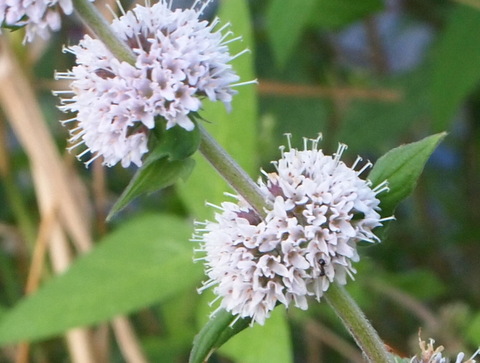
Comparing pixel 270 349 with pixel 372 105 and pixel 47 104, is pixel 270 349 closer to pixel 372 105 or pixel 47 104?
pixel 372 105

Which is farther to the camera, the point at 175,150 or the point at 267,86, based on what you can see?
the point at 267,86

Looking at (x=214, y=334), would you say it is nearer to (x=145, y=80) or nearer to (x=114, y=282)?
(x=145, y=80)

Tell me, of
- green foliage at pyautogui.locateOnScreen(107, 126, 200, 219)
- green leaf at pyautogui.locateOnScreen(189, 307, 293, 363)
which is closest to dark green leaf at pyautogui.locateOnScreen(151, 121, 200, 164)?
green foliage at pyautogui.locateOnScreen(107, 126, 200, 219)

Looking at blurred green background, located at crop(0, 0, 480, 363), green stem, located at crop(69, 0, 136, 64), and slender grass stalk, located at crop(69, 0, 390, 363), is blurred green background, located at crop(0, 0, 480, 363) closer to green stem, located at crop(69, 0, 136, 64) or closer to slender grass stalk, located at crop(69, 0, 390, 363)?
slender grass stalk, located at crop(69, 0, 390, 363)

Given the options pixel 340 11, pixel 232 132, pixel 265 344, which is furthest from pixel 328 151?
pixel 265 344

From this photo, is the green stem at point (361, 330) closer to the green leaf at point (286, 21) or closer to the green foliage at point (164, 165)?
the green foliage at point (164, 165)

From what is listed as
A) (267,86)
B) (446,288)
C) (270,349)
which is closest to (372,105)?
(267,86)
